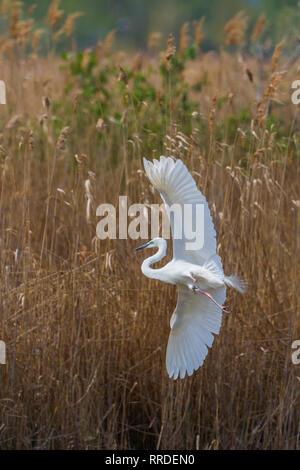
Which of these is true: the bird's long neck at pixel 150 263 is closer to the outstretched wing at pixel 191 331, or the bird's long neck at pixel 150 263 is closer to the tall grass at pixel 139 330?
the outstretched wing at pixel 191 331

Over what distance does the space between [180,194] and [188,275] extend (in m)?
0.22

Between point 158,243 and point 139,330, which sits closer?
point 158,243

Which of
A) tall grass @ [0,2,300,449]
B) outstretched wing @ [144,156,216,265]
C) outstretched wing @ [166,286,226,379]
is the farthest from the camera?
tall grass @ [0,2,300,449]

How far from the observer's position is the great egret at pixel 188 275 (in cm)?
204

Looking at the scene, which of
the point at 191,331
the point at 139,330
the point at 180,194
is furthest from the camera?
the point at 139,330

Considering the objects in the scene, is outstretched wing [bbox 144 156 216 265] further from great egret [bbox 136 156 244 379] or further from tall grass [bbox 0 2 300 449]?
tall grass [bbox 0 2 300 449]

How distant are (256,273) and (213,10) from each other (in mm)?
14766

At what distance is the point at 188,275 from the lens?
2.06m

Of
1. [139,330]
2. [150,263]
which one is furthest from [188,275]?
[139,330]

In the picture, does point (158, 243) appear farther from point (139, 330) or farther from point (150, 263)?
point (139, 330)

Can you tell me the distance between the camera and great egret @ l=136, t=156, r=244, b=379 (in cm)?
204

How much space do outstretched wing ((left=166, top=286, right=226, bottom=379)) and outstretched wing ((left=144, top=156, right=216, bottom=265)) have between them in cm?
24

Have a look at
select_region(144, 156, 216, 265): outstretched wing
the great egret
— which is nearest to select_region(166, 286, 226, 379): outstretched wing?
the great egret

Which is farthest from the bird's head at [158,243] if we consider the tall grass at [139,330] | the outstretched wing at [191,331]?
the tall grass at [139,330]
